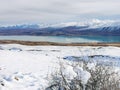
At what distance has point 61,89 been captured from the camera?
360 inches

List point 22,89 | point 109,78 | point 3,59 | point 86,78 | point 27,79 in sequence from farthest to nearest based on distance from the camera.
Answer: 1. point 3,59
2. point 27,79
3. point 22,89
4. point 109,78
5. point 86,78

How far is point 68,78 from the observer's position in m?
8.38

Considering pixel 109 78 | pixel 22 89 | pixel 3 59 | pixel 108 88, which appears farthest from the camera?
pixel 3 59

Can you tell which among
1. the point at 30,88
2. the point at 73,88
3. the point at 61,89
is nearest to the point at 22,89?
the point at 30,88

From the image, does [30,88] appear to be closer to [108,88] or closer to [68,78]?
[68,78]

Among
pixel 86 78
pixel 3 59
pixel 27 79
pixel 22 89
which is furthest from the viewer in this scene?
pixel 3 59

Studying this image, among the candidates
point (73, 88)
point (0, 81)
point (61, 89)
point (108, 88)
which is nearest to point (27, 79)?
point (0, 81)

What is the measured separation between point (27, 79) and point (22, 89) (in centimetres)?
132

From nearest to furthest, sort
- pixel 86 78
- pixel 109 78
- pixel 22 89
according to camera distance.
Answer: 1. pixel 86 78
2. pixel 109 78
3. pixel 22 89

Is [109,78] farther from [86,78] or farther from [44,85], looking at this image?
[44,85]

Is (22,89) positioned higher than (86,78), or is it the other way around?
(86,78)

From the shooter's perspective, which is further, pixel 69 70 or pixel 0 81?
pixel 0 81

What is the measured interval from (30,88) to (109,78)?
3.12 meters

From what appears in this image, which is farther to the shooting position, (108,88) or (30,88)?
(30,88)
